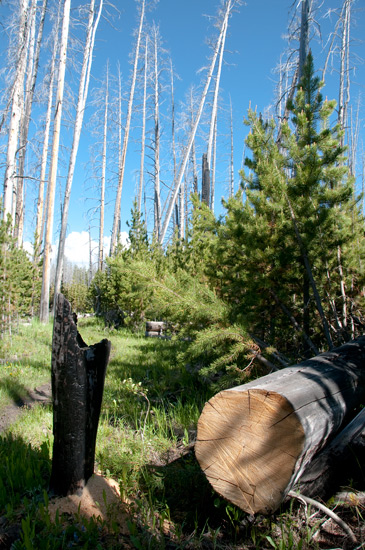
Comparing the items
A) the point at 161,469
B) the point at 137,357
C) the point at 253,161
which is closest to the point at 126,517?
the point at 161,469

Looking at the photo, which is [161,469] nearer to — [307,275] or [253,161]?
[307,275]

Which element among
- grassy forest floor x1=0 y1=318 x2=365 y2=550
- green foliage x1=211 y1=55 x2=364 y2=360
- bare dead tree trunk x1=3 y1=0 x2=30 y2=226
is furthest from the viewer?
bare dead tree trunk x1=3 y1=0 x2=30 y2=226

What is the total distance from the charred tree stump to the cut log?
1.28 m

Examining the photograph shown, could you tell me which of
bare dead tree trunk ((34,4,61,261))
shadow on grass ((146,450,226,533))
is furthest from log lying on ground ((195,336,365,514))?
bare dead tree trunk ((34,4,61,261))

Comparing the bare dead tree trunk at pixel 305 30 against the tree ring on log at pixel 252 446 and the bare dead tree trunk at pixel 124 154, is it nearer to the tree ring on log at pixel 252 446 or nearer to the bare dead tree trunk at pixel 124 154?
the tree ring on log at pixel 252 446

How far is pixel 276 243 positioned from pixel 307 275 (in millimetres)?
460

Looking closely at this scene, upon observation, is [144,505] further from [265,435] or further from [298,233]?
[298,233]

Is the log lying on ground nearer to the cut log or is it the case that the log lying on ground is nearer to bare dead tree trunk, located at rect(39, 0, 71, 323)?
the cut log

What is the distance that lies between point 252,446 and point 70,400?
107 cm

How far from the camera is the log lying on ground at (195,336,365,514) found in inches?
65.9

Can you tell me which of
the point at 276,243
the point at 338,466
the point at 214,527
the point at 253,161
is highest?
the point at 253,161

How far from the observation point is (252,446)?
174cm

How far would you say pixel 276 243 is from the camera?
131 inches

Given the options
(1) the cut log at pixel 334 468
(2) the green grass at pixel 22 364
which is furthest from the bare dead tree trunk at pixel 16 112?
(1) the cut log at pixel 334 468
